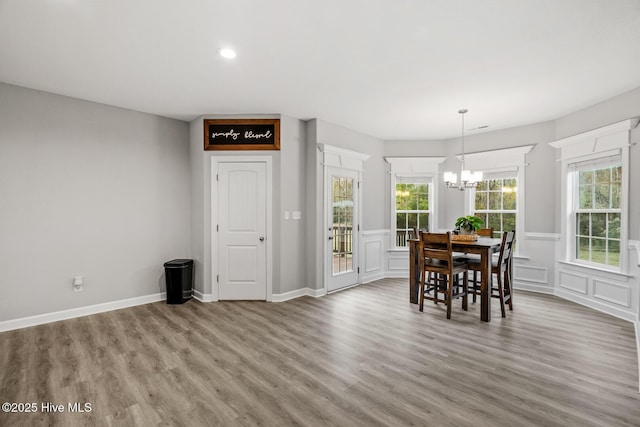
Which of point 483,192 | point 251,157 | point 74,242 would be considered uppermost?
point 251,157

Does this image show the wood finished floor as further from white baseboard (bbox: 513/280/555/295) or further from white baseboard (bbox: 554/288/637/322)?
white baseboard (bbox: 513/280/555/295)

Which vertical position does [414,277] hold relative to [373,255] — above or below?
below

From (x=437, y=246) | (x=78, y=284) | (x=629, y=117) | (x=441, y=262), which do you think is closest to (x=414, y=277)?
(x=441, y=262)

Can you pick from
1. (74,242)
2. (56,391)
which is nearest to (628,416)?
(56,391)

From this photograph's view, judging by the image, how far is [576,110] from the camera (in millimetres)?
4438

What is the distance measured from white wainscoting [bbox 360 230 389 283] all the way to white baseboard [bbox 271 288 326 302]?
44.1 inches

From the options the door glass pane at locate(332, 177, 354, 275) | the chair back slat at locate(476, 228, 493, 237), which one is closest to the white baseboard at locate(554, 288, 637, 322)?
the chair back slat at locate(476, 228, 493, 237)

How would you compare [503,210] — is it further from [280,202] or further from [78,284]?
[78,284]

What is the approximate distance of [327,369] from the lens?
8.55 feet

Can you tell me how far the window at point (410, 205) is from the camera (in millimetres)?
6211

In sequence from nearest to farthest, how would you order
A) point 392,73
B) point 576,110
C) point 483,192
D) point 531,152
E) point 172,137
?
point 392,73 < point 576,110 < point 172,137 < point 531,152 < point 483,192

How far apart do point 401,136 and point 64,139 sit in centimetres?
520

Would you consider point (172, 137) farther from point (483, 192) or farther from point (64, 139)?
point (483, 192)

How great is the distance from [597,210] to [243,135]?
5.13m
